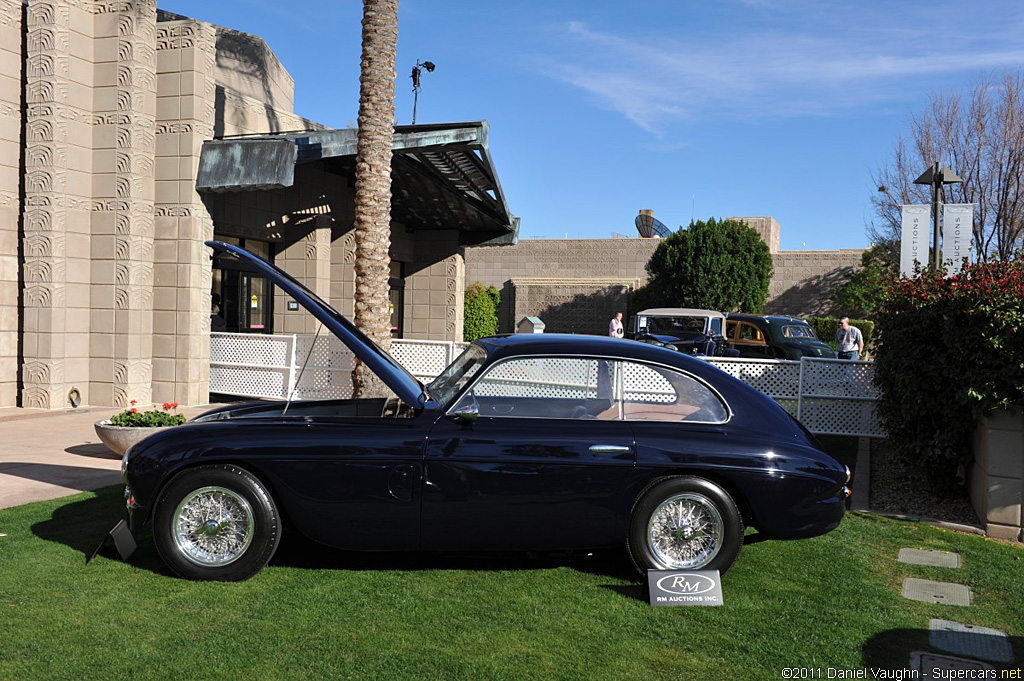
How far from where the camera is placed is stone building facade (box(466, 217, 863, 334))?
108 ft

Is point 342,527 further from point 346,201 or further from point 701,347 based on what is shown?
point 701,347

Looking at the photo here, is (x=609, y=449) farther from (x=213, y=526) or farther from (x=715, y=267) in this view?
(x=715, y=267)

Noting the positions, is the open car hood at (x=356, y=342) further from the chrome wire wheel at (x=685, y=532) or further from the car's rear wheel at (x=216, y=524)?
the chrome wire wheel at (x=685, y=532)

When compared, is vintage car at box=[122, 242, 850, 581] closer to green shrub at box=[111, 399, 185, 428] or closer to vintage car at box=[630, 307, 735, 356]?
green shrub at box=[111, 399, 185, 428]

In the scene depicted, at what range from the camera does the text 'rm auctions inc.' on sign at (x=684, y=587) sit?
4.50 meters

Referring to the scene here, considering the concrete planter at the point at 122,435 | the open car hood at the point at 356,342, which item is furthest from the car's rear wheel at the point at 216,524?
the concrete planter at the point at 122,435

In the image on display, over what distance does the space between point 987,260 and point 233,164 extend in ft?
32.2

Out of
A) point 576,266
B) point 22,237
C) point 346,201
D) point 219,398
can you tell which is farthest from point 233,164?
Result: point 576,266

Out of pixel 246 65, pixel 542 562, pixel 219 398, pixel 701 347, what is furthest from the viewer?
pixel 701 347

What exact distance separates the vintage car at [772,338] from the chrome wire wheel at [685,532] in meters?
13.6

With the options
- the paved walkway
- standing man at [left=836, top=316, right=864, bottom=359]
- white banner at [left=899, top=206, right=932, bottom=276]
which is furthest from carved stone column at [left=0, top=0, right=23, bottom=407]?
standing man at [left=836, top=316, right=864, bottom=359]

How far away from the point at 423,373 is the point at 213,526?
783 cm

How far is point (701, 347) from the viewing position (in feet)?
61.4

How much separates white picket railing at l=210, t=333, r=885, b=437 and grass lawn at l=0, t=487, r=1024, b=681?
170 inches
